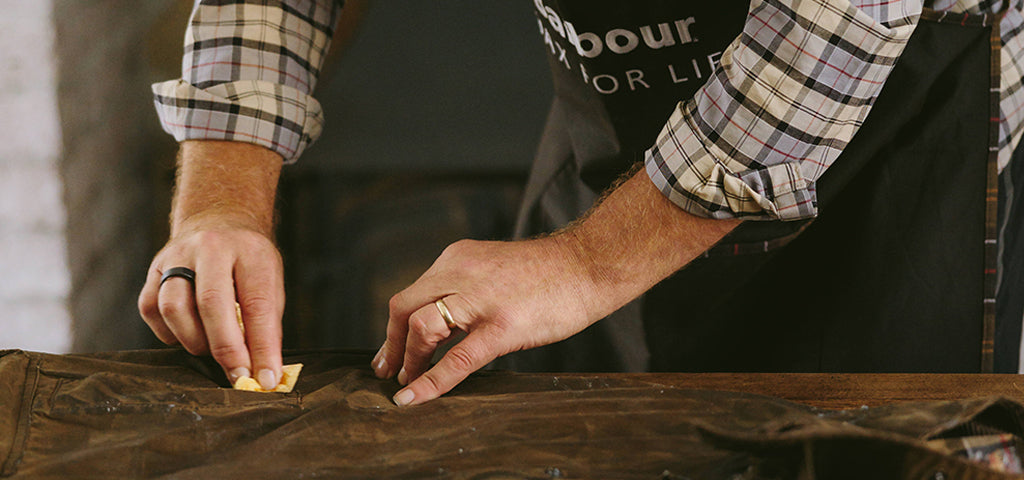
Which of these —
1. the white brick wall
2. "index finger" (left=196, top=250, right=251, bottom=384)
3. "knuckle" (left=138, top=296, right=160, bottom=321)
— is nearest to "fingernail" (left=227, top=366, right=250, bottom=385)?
"index finger" (left=196, top=250, right=251, bottom=384)

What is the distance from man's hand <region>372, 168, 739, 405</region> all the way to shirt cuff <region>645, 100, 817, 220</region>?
0.02 metres

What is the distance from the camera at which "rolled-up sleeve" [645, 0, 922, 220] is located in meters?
0.51

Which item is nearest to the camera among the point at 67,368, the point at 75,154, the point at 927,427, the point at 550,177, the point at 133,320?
the point at 927,427

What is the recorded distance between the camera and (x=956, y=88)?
0.70 metres

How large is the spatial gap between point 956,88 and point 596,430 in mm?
556

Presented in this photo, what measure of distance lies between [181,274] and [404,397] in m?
0.25

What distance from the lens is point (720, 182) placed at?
0.55 m

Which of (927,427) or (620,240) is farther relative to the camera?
(620,240)

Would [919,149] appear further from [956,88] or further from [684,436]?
[684,436]

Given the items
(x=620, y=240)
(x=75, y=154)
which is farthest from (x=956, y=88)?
(x=75, y=154)

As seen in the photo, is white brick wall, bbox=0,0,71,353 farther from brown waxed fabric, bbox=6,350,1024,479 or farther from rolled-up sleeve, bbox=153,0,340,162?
brown waxed fabric, bbox=6,350,1024,479

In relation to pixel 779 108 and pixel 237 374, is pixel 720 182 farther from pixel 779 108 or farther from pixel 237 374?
pixel 237 374

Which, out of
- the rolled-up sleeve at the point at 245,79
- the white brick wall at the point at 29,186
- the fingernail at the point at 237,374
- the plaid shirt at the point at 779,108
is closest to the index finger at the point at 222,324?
the fingernail at the point at 237,374

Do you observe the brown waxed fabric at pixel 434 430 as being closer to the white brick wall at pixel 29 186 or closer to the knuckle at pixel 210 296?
the knuckle at pixel 210 296
